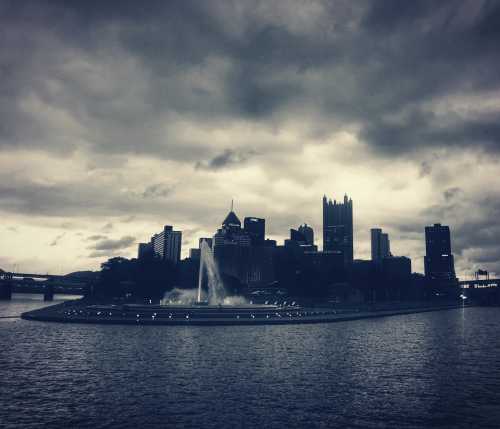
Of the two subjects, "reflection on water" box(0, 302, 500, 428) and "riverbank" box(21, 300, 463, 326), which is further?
"riverbank" box(21, 300, 463, 326)

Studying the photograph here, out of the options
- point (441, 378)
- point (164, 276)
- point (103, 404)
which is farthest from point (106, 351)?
point (164, 276)

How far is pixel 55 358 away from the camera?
1409 inches

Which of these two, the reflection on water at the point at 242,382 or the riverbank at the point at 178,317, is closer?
the reflection on water at the point at 242,382

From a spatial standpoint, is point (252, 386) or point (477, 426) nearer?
point (477, 426)

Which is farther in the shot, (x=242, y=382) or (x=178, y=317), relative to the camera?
(x=178, y=317)

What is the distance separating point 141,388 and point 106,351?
14519 mm

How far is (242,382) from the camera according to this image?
28.1 m

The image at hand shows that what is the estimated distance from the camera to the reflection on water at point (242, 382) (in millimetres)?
21016

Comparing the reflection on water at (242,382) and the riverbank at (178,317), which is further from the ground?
the riverbank at (178,317)

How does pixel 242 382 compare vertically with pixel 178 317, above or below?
below

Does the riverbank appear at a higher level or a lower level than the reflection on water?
higher

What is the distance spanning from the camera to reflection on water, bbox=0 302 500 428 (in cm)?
2102

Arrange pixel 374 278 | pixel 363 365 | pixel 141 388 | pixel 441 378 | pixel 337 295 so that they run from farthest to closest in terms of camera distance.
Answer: pixel 374 278 < pixel 337 295 < pixel 363 365 < pixel 441 378 < pixel 141 388

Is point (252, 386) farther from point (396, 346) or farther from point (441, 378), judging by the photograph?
point (396, 346)
